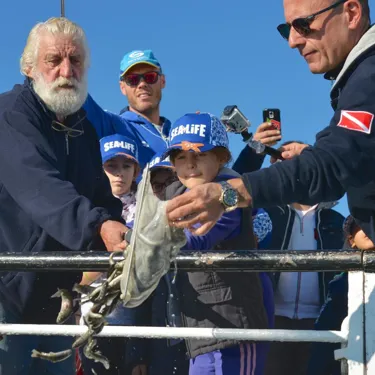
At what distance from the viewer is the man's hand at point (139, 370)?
4.51 meters

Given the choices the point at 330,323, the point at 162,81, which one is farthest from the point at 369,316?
the point at 162,81

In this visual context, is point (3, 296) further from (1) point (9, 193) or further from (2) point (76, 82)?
(2) point (76, 82)

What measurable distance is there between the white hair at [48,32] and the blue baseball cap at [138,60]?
148 cm

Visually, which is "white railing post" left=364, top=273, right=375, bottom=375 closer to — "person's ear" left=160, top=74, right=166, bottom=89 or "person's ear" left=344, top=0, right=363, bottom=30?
"person's ear" left=344, top=0, right=363, bottom=30

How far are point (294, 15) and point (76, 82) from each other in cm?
148

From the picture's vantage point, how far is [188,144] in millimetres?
3848

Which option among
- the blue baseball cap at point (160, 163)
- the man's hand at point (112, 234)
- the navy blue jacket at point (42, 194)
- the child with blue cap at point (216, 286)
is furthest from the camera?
the blue baseball cap at point (160, 163)

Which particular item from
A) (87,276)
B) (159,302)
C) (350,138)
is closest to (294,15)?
(350,138)

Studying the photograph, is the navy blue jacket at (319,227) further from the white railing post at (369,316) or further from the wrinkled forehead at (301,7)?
the white railing post at (369,316)

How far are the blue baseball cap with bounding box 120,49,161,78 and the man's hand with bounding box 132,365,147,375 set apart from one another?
7.30 ft

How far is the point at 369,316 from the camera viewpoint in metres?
2.45

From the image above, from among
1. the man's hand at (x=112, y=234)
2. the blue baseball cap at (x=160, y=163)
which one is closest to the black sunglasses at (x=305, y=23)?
the man's hand at (x=112, y=234)

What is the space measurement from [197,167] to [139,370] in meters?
1.43

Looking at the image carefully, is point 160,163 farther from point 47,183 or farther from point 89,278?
point 47,183
